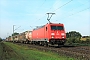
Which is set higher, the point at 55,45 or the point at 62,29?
the point at 62,29

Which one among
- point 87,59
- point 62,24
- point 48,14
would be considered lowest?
point 87,59

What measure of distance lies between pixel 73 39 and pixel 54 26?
66.8 ft

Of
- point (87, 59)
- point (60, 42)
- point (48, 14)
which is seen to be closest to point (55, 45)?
point (60, 42)

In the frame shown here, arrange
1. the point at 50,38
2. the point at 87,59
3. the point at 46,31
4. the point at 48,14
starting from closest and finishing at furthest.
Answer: the point at 87,59 < the point at 50,38 < the point at 46,31 < the point at 48,14

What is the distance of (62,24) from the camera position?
33188mm

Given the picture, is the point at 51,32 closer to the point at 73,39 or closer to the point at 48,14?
the point at 48,14

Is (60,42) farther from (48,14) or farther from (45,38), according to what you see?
(48,14)

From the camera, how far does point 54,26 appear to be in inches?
1294

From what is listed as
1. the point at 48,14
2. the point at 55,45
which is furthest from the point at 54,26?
the point at 48,14

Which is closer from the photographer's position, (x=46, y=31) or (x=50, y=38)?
(x=50, y=38)

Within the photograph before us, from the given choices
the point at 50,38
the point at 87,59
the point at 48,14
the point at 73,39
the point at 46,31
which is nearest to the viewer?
the point at 87,59

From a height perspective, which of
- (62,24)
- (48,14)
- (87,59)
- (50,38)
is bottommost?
(87,59)

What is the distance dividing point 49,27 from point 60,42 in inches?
112

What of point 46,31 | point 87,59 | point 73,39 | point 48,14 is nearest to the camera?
point 87,59
